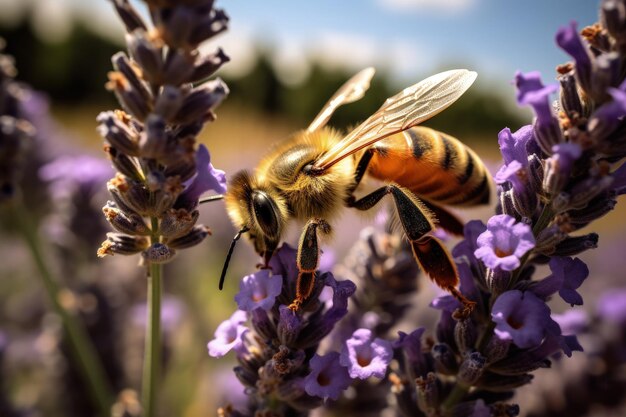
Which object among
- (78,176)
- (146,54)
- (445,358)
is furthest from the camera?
(78,176)

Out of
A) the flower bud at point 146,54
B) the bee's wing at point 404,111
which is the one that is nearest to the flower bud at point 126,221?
the flower bud at point 146,54

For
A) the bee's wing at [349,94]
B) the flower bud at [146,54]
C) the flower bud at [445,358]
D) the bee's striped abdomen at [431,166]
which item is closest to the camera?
the flower bud at [146,54]

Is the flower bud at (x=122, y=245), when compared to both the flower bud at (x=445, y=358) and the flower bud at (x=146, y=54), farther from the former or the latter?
the flower bud at (x=445, y=358)

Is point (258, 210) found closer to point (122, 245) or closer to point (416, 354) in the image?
point (122, 245)

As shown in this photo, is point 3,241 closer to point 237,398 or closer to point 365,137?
point 237,398

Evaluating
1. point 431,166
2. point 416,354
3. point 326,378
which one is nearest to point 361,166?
point 431,166

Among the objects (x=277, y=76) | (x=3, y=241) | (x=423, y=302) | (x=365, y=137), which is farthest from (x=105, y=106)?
(x=365, y=137)
